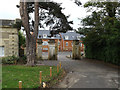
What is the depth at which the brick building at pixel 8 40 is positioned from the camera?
723 inches

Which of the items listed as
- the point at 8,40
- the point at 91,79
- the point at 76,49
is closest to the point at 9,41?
the point at 8,40

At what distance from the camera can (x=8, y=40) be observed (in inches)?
735

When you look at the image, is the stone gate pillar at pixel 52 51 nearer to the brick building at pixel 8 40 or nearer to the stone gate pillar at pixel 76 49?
the stone gate pillar at pixel 76 49

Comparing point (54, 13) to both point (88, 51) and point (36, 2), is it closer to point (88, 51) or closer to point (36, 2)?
point (36, 2)

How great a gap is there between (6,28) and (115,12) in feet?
45.1

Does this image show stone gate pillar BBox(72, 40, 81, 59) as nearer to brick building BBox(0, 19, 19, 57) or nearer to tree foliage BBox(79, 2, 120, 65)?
tree foliage BBox(79, 2, 120, 65)

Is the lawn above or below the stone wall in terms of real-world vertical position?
below

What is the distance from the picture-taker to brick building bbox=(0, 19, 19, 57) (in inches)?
723

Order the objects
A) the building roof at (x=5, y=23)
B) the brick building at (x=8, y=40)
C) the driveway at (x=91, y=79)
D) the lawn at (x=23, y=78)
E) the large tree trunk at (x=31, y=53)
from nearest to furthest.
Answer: the lawn at (x=23, y=78) → the driveway at (x=91, y=79) → the large tree trunk at (x=31, y=53) → the brick building at (x=8, y=40) → the building roof at (x=5, y=23)

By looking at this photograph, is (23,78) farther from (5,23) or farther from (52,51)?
(52,51)

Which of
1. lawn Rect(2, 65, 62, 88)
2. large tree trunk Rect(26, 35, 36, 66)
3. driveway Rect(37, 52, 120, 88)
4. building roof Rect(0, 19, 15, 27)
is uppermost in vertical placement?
building roof Rect(0, 19, 15, 27)

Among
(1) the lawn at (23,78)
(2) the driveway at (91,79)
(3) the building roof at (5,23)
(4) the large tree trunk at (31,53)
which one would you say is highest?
(3) the building roof at (5,23)

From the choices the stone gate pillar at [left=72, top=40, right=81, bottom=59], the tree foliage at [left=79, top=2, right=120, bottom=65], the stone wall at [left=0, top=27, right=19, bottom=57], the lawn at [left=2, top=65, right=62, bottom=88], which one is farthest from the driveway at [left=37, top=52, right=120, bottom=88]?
the stone gate pillar at [left=72, top=40, right=81, bottom=59]

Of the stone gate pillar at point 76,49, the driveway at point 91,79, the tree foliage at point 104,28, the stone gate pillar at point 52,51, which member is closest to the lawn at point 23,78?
the driveway at point 91,79
